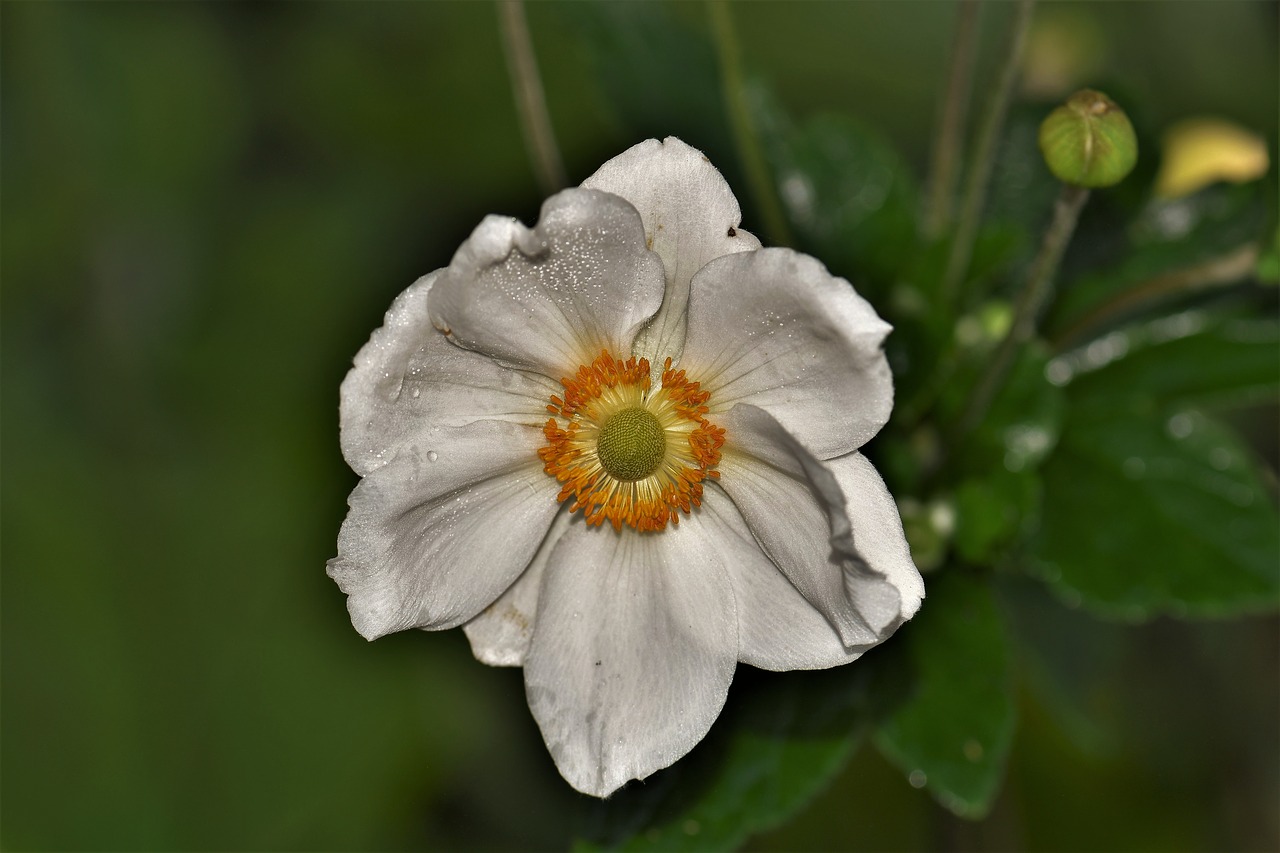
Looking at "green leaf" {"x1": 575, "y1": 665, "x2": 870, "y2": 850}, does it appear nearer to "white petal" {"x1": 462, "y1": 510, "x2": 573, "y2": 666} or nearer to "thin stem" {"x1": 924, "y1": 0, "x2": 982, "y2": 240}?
"white petal" {"x1": 462, "y1": 510, "x2": 573, "y2": 666}

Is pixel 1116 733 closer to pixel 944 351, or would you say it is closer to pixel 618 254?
pixel 944 351

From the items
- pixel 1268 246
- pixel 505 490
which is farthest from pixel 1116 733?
pixel 505 490

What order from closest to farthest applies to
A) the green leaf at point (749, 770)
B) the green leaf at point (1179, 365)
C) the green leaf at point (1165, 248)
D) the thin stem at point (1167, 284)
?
the green leaf at point (749, 770) → the thin stem at point (1167, 284) → the green leaf at point (1179, 365) → the green leaf at point (1165, 248)

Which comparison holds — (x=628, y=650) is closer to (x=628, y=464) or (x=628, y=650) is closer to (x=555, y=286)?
(x=628, y=464)

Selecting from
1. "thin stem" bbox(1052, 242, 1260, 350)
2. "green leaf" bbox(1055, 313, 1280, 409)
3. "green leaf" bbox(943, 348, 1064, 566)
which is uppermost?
"thin stem" bbox(1052, 242, 1260, 350)

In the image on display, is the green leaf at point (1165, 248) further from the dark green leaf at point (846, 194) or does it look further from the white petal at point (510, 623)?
the white petal at point (510, 623)

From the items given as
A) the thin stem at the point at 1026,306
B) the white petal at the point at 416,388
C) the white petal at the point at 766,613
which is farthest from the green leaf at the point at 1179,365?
the white petal at the point at 416,388

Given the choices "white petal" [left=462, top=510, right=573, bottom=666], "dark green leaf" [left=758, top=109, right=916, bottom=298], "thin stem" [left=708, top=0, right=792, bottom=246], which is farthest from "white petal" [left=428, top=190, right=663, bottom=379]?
"dark green leaf" [left=758, top=109, right=916, bottom=298]
